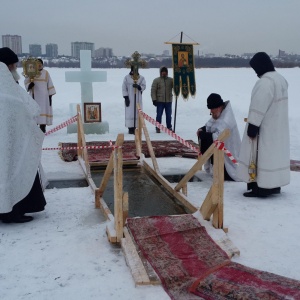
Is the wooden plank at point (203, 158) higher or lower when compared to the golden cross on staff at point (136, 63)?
lower

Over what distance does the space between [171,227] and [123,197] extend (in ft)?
1.94

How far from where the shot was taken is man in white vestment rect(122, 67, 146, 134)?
11.3 metres

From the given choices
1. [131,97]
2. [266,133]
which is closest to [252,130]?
[266,133]

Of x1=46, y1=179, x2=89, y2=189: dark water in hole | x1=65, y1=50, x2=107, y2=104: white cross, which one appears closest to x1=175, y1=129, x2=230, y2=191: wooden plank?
x1=46, y1=179, x2=89, y2=189: dark water in hole

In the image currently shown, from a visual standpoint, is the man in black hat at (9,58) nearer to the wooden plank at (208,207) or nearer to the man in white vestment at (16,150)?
the man in white vestment at (16,150)

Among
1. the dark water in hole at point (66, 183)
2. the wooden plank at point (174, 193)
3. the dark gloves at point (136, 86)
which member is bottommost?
the dark water in hole at point (66, 183)

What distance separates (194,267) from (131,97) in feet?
26.9

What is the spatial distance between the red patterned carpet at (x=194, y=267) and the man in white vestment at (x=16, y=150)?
1161mm

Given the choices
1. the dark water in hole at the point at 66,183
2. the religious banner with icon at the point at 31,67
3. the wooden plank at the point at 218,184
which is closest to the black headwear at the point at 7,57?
the dark water in hole at the point at 66,183

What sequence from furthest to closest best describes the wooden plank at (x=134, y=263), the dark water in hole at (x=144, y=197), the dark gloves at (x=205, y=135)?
the dark gloves at (x=205, y=135) → the dark water in hole at (x=144, y=197) → the wooden plank at (x=134, y=263)

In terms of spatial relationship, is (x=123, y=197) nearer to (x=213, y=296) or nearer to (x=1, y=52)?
(x=213, y=296)

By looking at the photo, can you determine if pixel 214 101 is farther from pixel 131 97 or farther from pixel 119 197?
pixel 131 97

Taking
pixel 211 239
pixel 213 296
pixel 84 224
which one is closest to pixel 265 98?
pixel 211 239

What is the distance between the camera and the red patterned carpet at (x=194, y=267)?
3287mm
